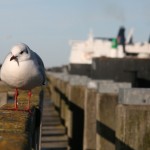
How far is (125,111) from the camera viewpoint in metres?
4.87

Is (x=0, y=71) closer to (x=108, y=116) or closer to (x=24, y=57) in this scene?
(x=24, y=57)

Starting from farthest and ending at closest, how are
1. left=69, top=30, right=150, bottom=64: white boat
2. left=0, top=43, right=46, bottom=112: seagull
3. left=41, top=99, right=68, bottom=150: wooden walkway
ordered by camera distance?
left=69, top=30, right=150, bottom=64: white boat, left=41, top=99, right=68, bottom=150: wooden walkway, left=0, top=43, right=46, bottom=112: seagull

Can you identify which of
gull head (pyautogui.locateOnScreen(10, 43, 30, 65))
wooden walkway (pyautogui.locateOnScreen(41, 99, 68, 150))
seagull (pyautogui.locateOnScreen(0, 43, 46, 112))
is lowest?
wooden walkway (pyautogui.locateOnScreen(41, 99, 68, 150))

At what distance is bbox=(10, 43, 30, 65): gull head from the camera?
4875 mm

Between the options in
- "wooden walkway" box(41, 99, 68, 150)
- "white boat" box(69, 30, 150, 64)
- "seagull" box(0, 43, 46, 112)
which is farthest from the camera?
"white boat" box(69, 30, 150, 64)

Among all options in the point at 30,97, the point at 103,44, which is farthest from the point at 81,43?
the point at 30,97

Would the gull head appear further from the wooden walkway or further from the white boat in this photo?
the white boat

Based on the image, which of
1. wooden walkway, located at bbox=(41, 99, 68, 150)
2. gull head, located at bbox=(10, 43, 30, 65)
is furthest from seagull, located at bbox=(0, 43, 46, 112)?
wooden walkway, located at bbox=(41, 99, 68, 150)

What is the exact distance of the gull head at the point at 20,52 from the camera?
4.88 meters

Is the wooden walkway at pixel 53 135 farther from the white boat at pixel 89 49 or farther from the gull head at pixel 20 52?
the white boat at pixel 89 49

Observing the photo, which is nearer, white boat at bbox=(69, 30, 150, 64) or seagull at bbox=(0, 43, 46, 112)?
seagull at bbox=(0, 43, 46, 112)

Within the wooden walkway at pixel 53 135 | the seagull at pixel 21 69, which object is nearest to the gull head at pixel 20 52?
the seagull at pixel 21 69

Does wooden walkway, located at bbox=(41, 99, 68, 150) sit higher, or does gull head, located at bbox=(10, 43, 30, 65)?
gull head, located at bbox=(10, 43, 30, 65)

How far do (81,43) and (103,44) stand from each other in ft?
21.3
